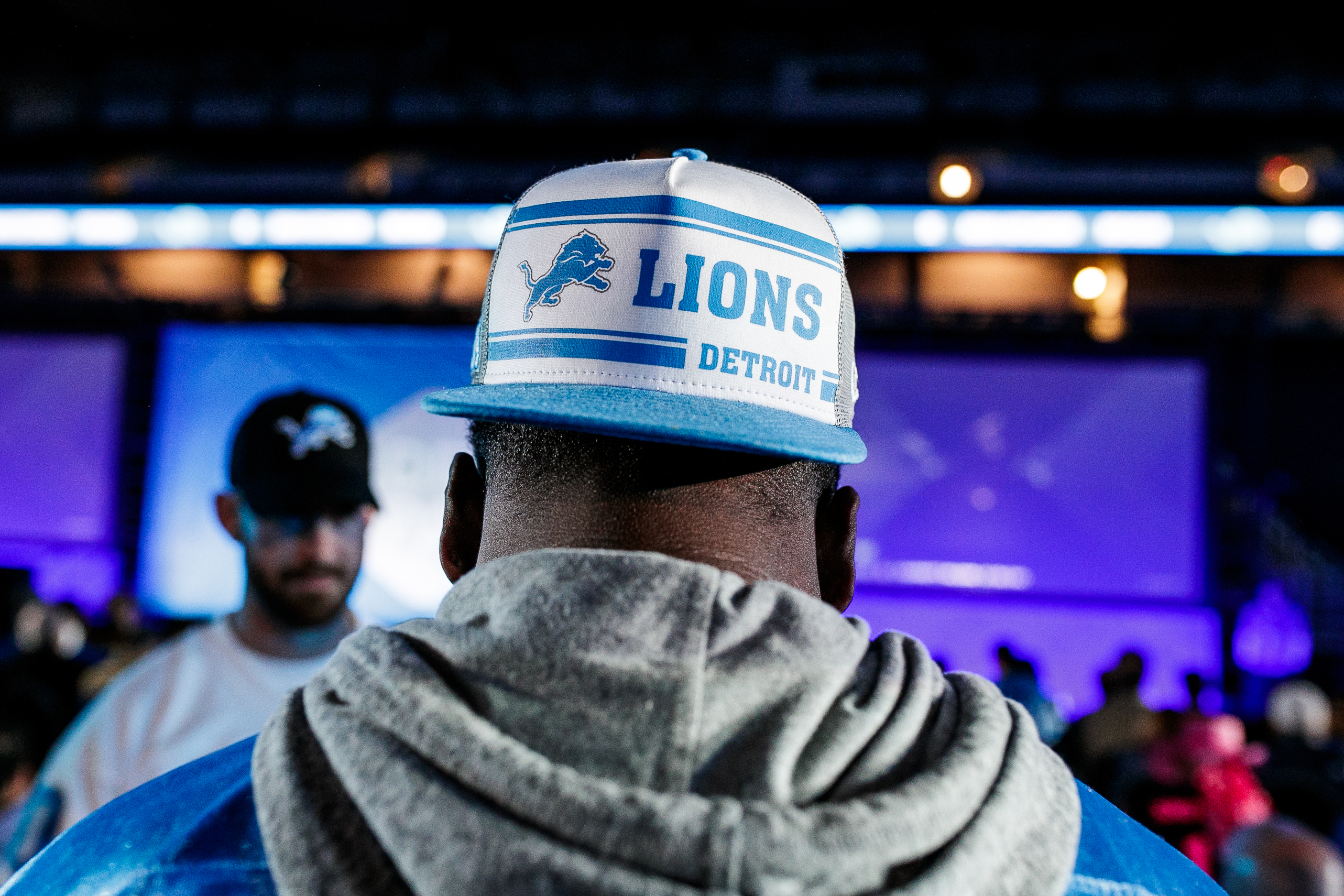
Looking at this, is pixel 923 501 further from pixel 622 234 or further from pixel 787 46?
pixel 622 234

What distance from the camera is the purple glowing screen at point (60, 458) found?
9141 mm

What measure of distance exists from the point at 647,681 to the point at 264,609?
1541mm

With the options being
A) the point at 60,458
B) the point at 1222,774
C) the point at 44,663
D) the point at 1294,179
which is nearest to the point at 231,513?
the point at 1222,774

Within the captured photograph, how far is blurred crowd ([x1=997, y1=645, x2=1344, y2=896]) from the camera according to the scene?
77.8 inches

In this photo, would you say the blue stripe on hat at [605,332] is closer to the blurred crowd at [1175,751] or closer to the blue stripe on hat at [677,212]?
the blue stripe on hat at [677,212]

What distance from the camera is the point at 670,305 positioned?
0.77 metres

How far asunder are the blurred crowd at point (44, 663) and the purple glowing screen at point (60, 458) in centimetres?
33

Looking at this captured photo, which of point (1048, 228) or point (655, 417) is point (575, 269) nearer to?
point (655, 417)

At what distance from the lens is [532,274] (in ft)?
2.68

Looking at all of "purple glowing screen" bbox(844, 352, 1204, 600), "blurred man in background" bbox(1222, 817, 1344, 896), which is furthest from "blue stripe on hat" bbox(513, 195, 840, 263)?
"purple glowing screen" bbox(844, 352, 1204, 600)

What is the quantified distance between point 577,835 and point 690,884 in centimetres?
6

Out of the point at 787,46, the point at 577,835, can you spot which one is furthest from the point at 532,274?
the point at 787,46

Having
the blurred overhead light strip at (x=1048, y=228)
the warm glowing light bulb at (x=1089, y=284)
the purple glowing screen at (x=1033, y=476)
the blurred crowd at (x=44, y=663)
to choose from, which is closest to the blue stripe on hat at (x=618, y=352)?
the blurred crowd at (x=44, y=663)

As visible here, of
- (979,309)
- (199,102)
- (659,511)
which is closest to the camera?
(659,511)
